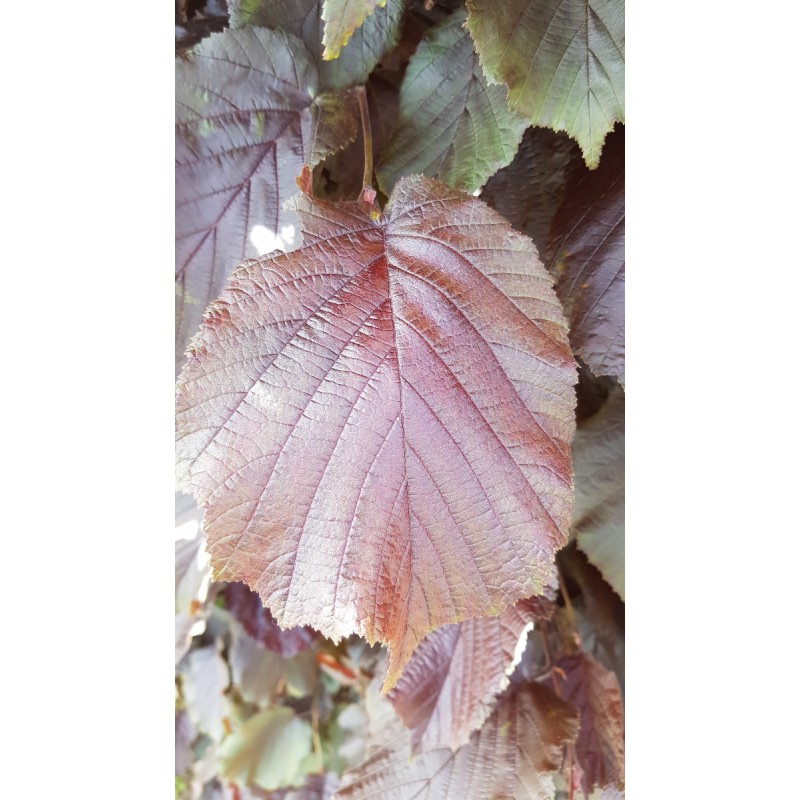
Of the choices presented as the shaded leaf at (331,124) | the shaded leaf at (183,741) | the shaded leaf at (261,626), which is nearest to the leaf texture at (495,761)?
the shaded leaf at (261,626)

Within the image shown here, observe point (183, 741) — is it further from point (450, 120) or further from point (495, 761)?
point (450, 120)

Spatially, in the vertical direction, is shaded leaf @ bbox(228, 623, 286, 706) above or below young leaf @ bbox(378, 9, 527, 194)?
below

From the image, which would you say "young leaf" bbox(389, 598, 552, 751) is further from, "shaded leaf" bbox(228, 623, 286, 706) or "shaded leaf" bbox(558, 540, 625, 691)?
"shaded leaf" bbox(228, 623, 286, 706)

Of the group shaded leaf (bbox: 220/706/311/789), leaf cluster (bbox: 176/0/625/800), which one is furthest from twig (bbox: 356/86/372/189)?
shaded leaf (bbox: 220/706/311/789)

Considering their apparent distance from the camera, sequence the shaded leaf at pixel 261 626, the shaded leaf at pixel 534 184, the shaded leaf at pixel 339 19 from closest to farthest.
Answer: the shaded leaf at pixel 339 19 → the shaded leaf at pixel 534 184 → the shaded leaf at pixel 261 626

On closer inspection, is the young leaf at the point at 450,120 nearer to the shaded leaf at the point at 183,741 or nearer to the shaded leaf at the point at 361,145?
the shaded leaf at the point at 361,145

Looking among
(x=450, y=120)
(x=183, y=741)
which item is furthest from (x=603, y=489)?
(x=183, y=741)
